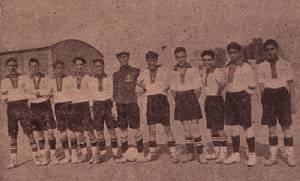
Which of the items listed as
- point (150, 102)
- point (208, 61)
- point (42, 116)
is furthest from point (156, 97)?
point (42, 116)

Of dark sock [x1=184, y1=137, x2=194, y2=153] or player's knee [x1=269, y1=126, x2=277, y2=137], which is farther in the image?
dark sock [x1=184, y1=137, x2=194, y2=153]

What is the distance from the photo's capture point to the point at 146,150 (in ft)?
12.3

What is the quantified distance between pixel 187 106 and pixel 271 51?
2.16ft

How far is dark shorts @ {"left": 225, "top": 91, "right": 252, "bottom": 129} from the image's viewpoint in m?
3.53

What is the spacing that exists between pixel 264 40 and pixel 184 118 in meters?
0.74

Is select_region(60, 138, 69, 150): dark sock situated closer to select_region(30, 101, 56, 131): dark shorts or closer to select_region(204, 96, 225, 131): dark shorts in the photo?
select_region(30, 101, 56, 131): dark shorts

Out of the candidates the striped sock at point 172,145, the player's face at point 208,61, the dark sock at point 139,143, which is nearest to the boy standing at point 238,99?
the player's face at point 208,61

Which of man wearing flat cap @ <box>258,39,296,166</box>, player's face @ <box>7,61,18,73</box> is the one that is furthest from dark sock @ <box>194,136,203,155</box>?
player's face @ <box>7,61,18,73</box>

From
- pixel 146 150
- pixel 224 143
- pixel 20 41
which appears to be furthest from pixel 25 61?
pixel 224 143

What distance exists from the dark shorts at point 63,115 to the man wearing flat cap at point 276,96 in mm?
1344

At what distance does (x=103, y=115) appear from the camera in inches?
149

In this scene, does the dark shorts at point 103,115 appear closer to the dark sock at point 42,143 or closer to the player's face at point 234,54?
the dark sock at point 42,143

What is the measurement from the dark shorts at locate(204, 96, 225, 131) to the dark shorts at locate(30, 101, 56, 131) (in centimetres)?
111

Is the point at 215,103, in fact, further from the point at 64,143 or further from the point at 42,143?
the point at 42,143
